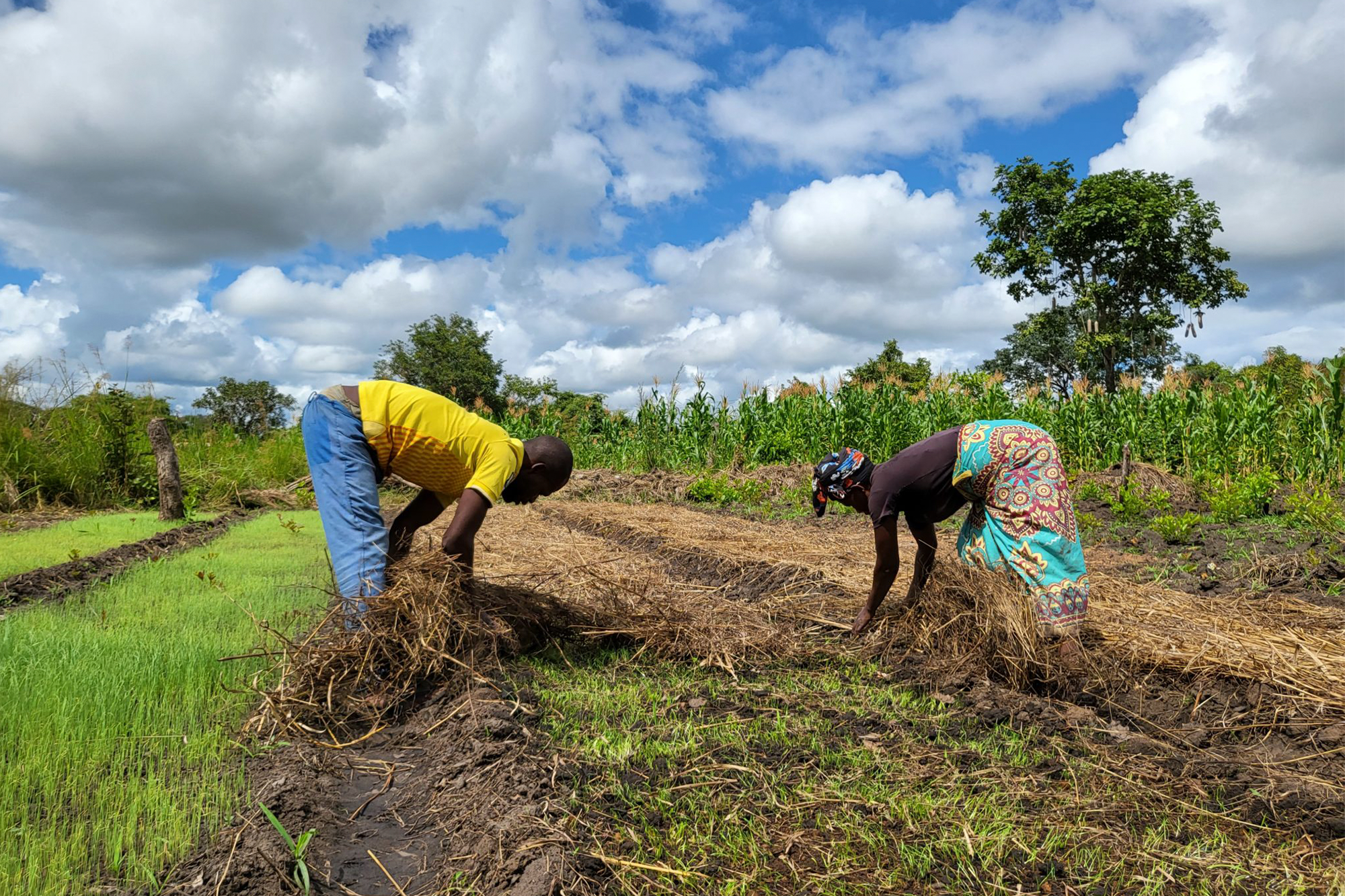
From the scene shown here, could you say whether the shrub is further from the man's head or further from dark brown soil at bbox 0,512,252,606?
dark brown soil at bbox 0,512,252,606

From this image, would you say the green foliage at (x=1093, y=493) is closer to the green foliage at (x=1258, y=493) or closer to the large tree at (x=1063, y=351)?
the green foliage at (x=1258, y=493)

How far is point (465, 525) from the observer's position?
371cm

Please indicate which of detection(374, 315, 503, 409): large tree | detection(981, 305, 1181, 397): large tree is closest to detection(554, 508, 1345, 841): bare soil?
detection(981, 305, 1181, 397): large tree

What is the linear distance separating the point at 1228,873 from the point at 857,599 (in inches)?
128

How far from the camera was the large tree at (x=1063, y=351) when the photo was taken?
28897mm

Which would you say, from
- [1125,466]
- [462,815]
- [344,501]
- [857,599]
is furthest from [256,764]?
[1125,466]

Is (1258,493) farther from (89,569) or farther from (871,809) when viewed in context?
(89,569)

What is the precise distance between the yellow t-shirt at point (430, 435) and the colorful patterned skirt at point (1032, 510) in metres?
2.41

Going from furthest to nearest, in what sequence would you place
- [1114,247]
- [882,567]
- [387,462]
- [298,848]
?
[1114,247]
[882,567]
[387,462]
[298,848]

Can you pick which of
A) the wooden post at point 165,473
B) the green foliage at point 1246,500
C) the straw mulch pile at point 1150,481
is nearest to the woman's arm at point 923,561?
the green foliage at point 1246,500

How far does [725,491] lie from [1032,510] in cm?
947

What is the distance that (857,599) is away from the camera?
5.55 m

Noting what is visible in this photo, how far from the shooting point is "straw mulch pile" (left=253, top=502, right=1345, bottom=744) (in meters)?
3.61

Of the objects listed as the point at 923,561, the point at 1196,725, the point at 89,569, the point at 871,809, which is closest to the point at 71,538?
the point at 89,569
